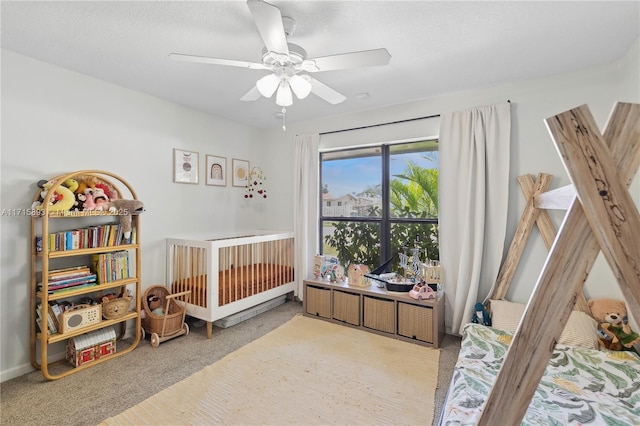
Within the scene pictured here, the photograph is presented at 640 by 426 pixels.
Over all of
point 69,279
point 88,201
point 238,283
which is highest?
point 88,201

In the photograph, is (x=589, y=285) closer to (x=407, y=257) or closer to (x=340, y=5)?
(x=407, y=257)

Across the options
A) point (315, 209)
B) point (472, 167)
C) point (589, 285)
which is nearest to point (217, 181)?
point (315, 209)

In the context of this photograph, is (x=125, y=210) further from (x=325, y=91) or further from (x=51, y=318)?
(x=325, y=91)

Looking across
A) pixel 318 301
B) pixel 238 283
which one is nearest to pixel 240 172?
pixel 238 283

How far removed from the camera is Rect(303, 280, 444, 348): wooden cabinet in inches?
105

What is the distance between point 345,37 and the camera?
1.96 meters

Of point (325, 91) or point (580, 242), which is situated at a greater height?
point (325, 91)

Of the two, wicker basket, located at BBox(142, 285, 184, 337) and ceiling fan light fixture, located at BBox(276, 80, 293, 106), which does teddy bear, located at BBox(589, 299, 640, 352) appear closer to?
ceiling fan light fixture, located at BBox(276, 80, 293, 106)

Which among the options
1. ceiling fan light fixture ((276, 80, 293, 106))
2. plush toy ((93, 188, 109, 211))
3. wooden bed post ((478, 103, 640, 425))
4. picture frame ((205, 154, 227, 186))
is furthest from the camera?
picture frame ((205, 154, 227, 186))

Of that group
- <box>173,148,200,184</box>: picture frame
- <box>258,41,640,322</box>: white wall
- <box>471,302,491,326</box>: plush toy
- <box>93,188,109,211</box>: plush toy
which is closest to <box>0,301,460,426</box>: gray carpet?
<box>471,302,491,326</box>: plush toy

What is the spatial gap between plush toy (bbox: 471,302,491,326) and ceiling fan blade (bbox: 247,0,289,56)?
8.68 feet

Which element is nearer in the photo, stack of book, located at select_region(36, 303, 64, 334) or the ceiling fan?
the ceiling fan

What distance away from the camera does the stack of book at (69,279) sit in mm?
2195

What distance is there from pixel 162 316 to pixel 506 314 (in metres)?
3.11
